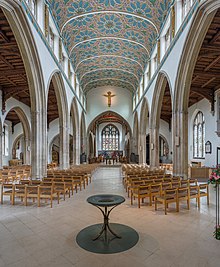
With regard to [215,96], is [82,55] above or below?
above

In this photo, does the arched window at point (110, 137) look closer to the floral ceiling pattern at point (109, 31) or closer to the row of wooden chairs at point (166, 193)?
the floral ceiling pattern at point (109, 31)

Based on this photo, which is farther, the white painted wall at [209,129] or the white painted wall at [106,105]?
the white painted wall at [106,105]

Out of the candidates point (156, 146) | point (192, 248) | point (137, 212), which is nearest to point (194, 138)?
point (156, 146)

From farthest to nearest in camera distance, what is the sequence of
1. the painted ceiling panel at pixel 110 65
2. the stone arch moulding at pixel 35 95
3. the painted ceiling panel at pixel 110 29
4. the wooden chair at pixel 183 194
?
the painted ceiling panel at pixel 110 65
the painted ceiling panel at pixel 110 29
the stone arch moulding at pixel 35 95
the wooden chair at pixel 183 194

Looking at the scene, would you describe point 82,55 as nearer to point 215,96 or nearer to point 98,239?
point 215,96

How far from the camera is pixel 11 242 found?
12.6 feet

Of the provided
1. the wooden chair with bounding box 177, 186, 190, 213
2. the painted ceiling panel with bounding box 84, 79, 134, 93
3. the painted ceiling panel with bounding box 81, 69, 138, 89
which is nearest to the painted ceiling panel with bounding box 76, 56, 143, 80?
the painted ceiling panel with bounding box 81, 69, 138, 89

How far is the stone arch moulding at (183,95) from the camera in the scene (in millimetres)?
7852

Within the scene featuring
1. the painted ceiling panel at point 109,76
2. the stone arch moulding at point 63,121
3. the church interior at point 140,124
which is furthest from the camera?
the painted ceiling panel at point 109,76

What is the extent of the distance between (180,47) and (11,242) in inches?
353

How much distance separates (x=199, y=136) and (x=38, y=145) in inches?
536

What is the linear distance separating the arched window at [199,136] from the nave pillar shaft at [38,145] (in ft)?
42.0

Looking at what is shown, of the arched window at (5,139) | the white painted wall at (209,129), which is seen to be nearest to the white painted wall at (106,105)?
the white painted wall at (209,129)

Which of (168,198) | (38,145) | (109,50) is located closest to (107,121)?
(109,50)
